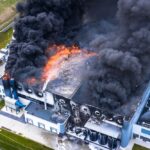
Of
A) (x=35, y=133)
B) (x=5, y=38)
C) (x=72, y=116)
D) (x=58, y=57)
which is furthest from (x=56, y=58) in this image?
(x=5, y=38)

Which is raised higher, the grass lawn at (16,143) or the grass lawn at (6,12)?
the grass lawn at (6,12)

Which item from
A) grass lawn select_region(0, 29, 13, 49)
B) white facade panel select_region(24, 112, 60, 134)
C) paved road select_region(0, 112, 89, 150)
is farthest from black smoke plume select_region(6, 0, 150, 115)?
grass lawn select_region(0, 29, 13, 49)

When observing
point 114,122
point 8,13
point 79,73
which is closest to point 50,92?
point 79,73

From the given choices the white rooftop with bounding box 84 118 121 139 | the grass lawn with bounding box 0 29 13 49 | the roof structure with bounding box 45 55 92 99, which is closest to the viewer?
the white rooftop with bounding box 84 118 121 139

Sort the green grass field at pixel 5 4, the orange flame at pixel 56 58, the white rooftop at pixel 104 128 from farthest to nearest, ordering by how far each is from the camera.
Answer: the green grass field at pixel 5 4 → the orange flame at pixel 56 58 → the white rooftop at pixel 104 128

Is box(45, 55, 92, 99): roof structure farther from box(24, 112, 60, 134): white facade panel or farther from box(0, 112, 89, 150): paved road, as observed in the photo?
box(0, 112, 89, 150): paved road

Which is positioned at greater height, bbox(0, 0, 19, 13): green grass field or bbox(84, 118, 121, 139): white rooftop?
bbox(0, 0, 19, 13): green grass field

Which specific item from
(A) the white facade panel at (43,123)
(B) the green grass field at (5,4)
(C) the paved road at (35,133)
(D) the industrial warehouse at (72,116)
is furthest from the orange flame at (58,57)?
(B) the green grass field at (5,4)

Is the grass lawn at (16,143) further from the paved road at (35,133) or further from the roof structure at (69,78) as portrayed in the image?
the roof structure at (69,78)
